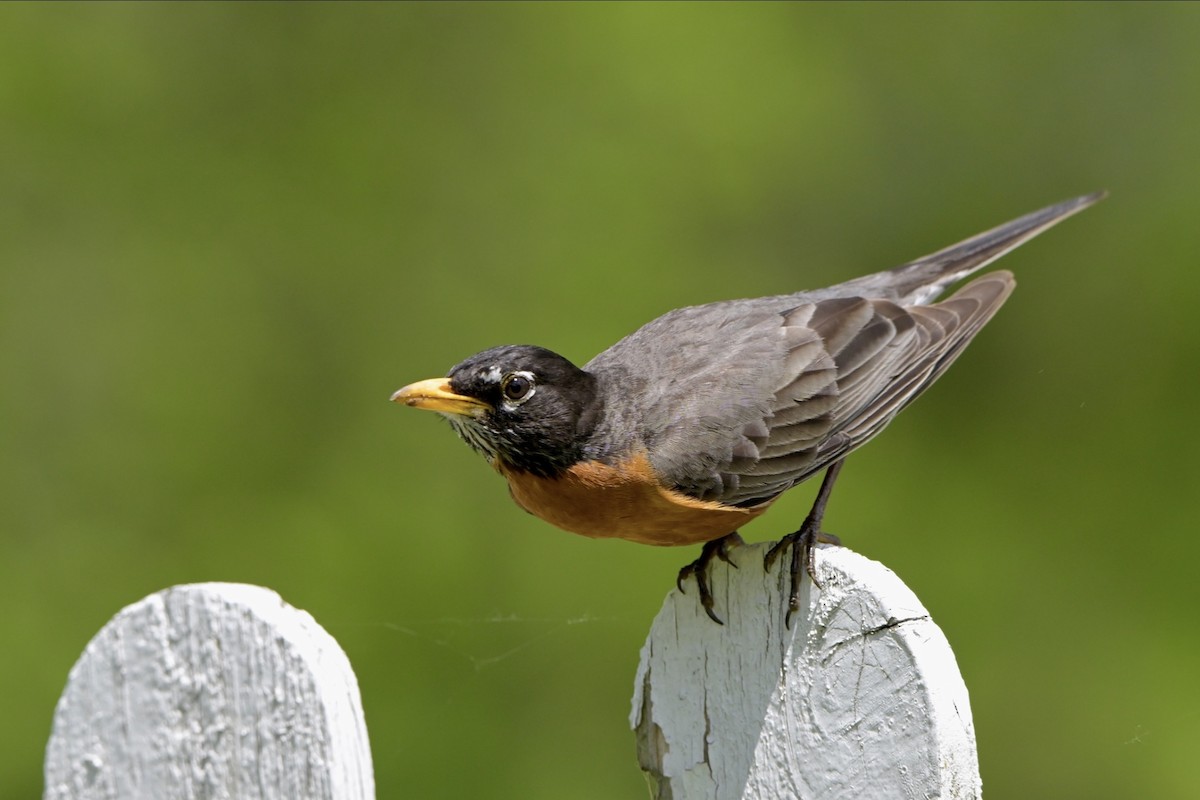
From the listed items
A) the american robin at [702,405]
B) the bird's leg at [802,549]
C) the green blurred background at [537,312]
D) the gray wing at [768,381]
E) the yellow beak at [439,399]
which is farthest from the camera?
the green blurred background at [537,312]

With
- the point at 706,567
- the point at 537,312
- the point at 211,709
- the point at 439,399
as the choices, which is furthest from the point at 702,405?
the point at 537,312

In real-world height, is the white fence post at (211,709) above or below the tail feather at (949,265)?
below

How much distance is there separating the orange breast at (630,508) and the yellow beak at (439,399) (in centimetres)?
26

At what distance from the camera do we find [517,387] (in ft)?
11.7

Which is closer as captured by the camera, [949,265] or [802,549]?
[802,549]

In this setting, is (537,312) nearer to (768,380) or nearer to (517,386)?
(768,380)

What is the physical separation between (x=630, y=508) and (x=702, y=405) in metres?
0.44

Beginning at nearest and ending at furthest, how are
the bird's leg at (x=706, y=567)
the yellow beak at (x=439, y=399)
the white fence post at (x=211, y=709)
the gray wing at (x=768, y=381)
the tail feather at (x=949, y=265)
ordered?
the white fence post at (x=211, y=709), the bird's leg at (x=706, y=567), the yellow beak at (x=439, y=399), the gray wing at (x=768, y=381), the tail feather at (x=949, y=265)

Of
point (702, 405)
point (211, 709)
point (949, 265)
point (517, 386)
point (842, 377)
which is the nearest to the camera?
point (211, 709)

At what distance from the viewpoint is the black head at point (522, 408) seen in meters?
3.52

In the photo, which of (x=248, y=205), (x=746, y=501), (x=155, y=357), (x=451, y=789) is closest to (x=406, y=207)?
(x=248, y=205)

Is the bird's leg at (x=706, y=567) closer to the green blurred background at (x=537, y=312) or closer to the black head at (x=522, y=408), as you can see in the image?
the black head at (x=522, y=408)

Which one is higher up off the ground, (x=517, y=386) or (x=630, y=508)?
(x=517, y=386)

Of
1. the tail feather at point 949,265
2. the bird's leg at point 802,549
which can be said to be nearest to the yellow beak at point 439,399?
the bird's leg at point 802,549
